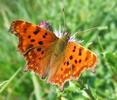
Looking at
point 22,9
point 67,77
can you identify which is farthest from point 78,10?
point 67,77

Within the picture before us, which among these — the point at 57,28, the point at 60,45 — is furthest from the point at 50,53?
the point at 57,28

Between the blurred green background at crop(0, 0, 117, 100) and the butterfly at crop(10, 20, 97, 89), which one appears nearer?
the butterfly at crop(10, 20, 97, 89)

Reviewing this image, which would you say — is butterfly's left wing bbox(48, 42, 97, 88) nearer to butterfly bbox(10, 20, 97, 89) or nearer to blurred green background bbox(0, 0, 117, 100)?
butterfly bbox(10, 20, 97, 89)

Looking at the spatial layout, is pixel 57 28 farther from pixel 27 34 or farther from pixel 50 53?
pixel 27 34

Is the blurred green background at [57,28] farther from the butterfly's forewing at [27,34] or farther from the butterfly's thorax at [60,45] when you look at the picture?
the butterfly's forewing at [27,34]

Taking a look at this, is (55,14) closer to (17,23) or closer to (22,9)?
(22,9)

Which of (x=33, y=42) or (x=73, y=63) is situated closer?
(x=73, y=63)

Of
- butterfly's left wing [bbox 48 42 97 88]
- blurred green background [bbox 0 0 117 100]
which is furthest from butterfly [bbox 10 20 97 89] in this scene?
blurred green background [bbox 0 0 117 100]
